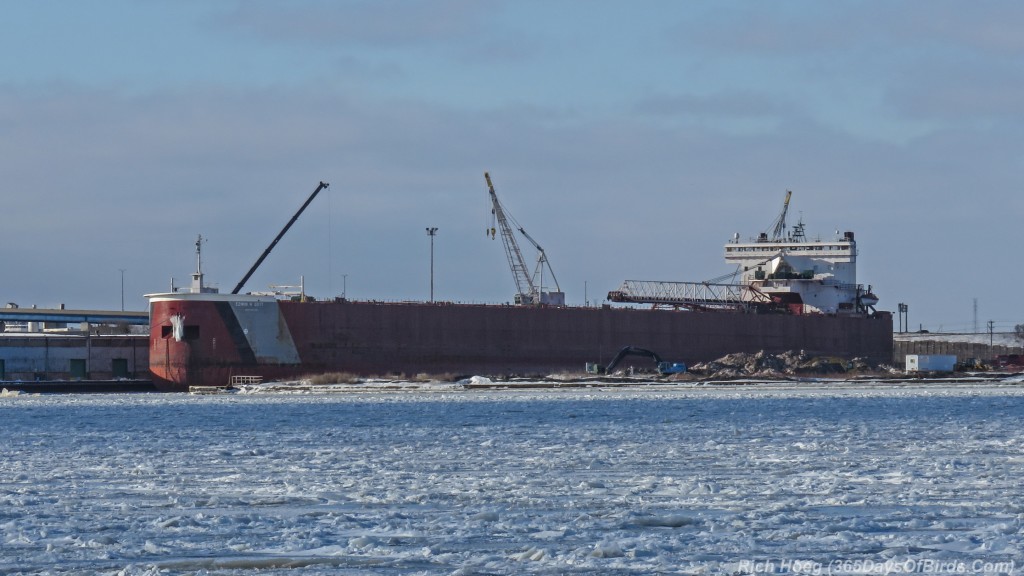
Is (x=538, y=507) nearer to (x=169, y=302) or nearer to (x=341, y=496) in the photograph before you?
(x=341, y=496)

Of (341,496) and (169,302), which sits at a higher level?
(169,302)

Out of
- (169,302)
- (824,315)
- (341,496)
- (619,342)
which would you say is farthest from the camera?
(824,315)

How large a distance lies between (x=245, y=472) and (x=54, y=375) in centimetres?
4509

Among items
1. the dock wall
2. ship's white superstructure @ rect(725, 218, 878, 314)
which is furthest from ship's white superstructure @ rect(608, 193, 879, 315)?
the dock wall

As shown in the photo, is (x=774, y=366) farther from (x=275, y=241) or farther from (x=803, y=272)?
(x=275, y=241)

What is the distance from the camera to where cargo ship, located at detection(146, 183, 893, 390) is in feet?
182

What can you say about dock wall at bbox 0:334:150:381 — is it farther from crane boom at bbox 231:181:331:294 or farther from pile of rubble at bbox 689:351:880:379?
pile of rubble at bbox 689:351:880:379

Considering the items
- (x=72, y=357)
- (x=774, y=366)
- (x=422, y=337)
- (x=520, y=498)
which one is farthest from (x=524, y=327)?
(x=520, y=498)

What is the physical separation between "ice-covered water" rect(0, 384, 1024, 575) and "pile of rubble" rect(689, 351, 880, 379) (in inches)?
1256

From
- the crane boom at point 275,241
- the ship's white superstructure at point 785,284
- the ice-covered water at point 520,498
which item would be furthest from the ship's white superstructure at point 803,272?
the ice-covered water at point 520,498

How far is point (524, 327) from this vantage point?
61938 mm

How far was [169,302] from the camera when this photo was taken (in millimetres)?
55750

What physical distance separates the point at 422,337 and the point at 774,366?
52.5 ft

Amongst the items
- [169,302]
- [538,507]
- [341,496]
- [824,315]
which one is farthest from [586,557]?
[824,315]
